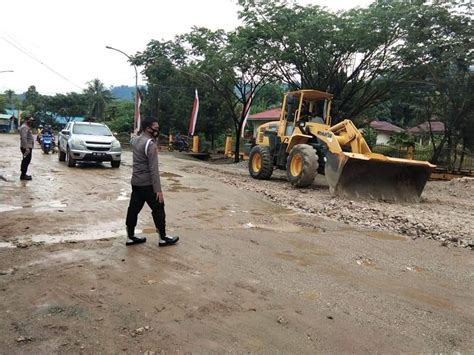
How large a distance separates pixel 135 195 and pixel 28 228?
1870mm

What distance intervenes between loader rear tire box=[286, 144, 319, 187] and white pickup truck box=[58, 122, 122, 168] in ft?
21.5

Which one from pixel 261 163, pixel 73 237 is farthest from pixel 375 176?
pixel 73 237

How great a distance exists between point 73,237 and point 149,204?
49.3 inches

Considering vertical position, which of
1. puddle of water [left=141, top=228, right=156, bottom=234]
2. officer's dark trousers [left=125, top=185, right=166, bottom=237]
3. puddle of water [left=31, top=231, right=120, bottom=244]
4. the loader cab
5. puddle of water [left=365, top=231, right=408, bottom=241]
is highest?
the loader cab

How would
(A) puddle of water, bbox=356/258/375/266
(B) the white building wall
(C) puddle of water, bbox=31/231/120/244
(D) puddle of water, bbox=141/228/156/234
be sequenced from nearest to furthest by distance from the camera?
1. (A) puddle of water, bbox=356/258/375/266
2. (C) puddle of water, bbox=31/231/120/244
3. (D) puddle of water, bbox=141/228/156/234
4. (B) the white building wall

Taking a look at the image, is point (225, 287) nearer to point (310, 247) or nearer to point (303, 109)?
point (310, 247)

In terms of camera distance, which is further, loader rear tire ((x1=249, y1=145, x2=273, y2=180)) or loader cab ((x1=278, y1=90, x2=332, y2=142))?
loader rear tire ((x1=249, y1=145, x2=273, y2=180))

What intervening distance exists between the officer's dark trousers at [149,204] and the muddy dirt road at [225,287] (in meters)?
0.32

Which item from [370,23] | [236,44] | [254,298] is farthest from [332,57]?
[254,298]

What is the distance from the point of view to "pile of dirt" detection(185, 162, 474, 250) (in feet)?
23.5

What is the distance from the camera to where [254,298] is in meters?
4.04

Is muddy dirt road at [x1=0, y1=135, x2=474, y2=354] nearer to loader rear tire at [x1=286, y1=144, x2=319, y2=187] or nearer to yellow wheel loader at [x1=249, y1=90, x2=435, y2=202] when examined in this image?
yellow wheel loader at [x1=249, y1=90, x2=435, y2=202]

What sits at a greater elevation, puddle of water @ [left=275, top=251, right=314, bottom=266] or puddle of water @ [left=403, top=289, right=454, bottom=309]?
puddle of water @ [left=403, top=289, right=454, bottom=309]

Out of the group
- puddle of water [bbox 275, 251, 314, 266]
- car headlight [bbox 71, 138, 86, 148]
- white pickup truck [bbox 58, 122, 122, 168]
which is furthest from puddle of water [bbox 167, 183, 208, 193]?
puddle of water [bbox 275, 251, 314, 266]
